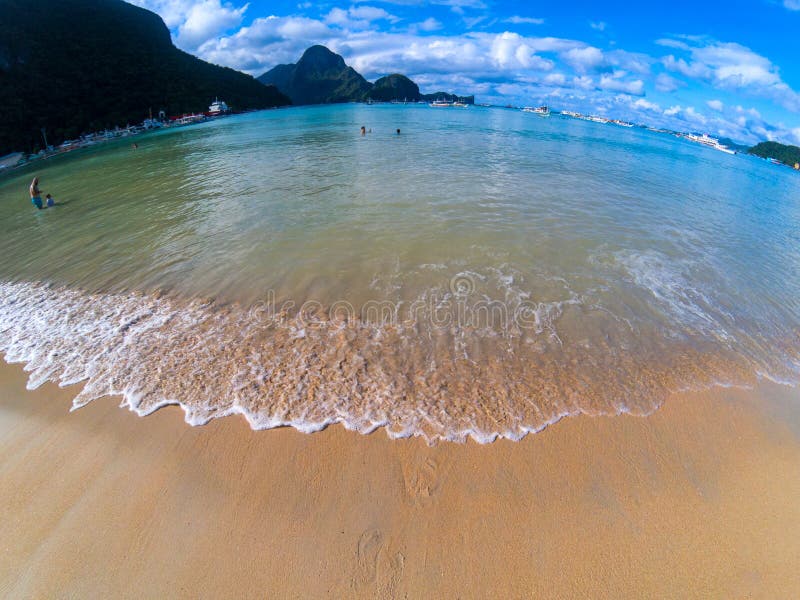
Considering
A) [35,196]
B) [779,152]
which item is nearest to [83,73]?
[35,196]

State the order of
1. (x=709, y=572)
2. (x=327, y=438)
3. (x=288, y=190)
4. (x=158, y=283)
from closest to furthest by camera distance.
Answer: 1. (x=709, y=572)
2. (x=327, y=438)
3. (x=158, y=283)
4. (x=288, y=190)

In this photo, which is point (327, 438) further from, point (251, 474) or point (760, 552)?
point (760, 552)

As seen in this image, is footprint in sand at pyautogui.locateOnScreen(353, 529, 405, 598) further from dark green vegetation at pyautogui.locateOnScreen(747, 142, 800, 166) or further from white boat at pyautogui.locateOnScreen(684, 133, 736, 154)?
white boat at pyautogui.locateOnScreen(684, 133, 736, 154)

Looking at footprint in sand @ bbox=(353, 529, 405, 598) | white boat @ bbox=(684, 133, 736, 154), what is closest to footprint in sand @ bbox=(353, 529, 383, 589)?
footprint in sand @ bbox=(353, 529, 405, 598)

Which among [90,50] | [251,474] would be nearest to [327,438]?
[251,474]

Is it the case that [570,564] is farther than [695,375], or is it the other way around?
[695,375]

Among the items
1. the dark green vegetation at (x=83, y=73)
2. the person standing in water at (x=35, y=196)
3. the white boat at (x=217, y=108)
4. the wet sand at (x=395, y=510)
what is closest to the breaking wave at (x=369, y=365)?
the wet sand at (x=395, y=510)

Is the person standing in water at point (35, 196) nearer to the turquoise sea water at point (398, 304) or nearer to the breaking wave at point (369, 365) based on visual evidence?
the turquoise sea water at point (398, 304)
